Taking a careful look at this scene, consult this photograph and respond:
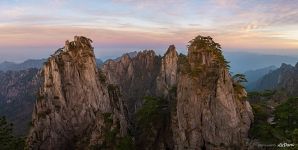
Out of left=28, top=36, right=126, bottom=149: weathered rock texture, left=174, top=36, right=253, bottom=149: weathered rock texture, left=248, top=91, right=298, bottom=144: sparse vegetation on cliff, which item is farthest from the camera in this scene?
left=28, top=36, right=126, bottom=149: weathered rock texture

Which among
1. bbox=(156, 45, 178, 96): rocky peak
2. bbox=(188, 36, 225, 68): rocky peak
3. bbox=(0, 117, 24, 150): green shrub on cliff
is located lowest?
bbox=(0, 117, 24, 150): green shrub on cliff

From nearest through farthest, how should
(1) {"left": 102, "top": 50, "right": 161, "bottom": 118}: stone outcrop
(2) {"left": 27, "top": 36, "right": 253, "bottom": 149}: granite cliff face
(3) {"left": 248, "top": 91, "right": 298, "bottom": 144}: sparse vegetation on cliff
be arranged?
(3) {"left": 248, "top": 91, "right": 298, "bottom": 144}: sparse vegetation on cliff < (2) {"left": 27, "top": 36, "right": 253, "bottom": 149}: granite cliff face < (1) {"left": 102, "top": 50, "right": 161, "bottom": 118}: stone outcrop

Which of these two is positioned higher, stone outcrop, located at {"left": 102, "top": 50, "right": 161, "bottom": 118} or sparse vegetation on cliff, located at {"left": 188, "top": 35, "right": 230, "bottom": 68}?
sparse vegetation on cliff, located at {"left": 188, "top": 35, "right": 230, "bottom": 68}

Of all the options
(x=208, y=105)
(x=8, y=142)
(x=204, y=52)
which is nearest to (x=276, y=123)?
(x=208, y=105)

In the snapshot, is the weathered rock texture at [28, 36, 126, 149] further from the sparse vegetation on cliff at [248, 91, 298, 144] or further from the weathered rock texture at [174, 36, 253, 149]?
the sparse vegetation on cliff at [248, 91, 298, 144]

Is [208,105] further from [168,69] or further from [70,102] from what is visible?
[168,69]

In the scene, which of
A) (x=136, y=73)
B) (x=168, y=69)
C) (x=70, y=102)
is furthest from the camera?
(x=136, y=73)

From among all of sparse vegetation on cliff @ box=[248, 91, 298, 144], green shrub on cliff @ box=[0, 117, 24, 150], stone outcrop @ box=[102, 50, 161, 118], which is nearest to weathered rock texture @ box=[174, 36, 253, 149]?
sparse vegetation on cliff @ box=[248, 91, 298, 144]

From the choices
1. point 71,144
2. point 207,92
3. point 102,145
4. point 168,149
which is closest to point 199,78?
point 207,92
